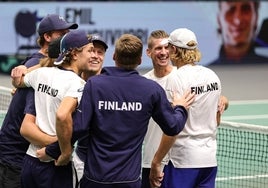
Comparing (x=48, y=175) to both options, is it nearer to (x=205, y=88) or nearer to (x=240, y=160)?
(x=205, y=88)

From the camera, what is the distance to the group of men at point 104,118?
502 centimetres

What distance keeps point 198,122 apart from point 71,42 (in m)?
1.26

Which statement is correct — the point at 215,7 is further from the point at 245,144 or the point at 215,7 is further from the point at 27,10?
the point at 245,144

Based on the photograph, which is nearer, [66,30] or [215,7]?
[66,30]

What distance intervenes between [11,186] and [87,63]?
1.37 metres

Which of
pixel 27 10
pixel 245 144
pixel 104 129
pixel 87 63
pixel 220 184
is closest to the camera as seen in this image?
pixel 104 129

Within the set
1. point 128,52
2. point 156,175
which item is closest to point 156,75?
point 156,175

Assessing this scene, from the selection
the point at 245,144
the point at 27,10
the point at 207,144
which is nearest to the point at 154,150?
the point at 207,144

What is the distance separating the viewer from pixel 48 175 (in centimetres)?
530

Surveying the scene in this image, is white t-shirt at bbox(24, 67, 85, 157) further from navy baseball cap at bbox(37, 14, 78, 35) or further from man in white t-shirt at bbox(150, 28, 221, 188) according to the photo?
man in white t-shirt at bbox(150, 28, 221, 188)

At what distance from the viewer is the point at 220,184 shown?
9375 millimetres

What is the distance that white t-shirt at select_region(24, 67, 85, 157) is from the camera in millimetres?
5176

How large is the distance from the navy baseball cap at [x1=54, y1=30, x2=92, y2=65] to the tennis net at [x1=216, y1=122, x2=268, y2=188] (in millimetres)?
3610

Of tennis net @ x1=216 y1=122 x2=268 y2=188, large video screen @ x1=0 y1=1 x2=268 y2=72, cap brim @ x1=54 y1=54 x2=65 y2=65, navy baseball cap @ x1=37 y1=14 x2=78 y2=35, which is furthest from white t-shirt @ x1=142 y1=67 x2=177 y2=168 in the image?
large video screen @ x1=0 y1=1 x2=268 y2=72
